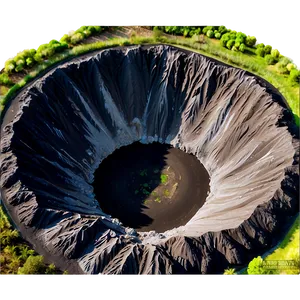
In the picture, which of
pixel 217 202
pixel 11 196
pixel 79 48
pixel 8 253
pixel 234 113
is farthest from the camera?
pixel 79 48

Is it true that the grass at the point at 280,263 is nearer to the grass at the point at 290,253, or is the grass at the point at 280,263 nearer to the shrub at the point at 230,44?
the grass at the point at 290,253

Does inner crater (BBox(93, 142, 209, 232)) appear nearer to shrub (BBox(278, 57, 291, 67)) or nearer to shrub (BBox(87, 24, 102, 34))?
shrub (BBox(278, 57, 291, 67))

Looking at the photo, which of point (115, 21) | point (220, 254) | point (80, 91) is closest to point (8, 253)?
point (220, 254)

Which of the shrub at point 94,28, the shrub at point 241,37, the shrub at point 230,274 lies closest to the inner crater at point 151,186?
the shrub at point 230,274

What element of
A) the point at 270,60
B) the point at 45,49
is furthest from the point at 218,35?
the point at 45,49

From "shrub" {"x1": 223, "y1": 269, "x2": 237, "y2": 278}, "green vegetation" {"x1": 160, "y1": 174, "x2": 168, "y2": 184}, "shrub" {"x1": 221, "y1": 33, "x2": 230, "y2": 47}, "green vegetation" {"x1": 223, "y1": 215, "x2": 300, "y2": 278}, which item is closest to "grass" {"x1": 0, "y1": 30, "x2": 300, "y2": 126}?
"shrub" {"x1": 221, "y1": 33, "x2": 230, "y2": 47}

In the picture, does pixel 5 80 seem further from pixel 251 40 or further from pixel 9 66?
pixel 251 40

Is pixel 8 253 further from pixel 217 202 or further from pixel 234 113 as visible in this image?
pixel 234 113
